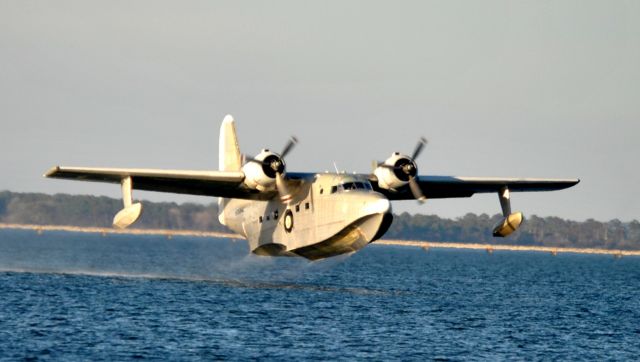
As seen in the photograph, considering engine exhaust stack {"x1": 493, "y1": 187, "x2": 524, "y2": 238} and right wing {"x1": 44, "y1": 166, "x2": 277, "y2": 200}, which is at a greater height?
right wing {"x1": 44, "y1": 166, "x2": 277, "y2": 200}

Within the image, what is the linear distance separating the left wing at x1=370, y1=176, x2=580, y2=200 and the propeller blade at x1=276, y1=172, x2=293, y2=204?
11.5 feet

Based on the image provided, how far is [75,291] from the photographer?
1800 inches

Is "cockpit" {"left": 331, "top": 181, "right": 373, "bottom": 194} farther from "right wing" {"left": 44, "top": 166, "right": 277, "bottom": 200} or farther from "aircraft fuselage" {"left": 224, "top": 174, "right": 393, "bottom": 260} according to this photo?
"right wing" {"left": 44, "top": 166, "right": 277, "bottom": 200}

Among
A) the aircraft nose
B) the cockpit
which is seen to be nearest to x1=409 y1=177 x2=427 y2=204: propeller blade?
the cockpit

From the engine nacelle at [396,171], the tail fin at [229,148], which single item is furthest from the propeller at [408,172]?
the tail fin at [229,148]

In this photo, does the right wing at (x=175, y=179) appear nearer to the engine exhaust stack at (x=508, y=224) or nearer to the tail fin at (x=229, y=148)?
the tail fin at (x=229, y=148)

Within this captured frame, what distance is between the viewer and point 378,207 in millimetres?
37438

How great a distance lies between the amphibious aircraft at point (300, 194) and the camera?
3888 centimetres

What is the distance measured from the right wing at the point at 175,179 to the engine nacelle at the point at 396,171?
15.0ft

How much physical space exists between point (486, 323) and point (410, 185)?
6.31 meters

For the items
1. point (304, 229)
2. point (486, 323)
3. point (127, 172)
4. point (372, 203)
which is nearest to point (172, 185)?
point (127, 172)

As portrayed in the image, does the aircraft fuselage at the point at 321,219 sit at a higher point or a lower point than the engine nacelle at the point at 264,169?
lower

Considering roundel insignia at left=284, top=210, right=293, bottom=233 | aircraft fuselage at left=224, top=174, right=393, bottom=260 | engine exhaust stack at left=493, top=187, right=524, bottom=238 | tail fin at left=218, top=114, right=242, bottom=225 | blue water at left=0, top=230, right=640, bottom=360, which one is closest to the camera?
blue water at left=0, top=230, right=640, bottom=360

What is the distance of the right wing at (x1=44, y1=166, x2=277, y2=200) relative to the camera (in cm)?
4019
